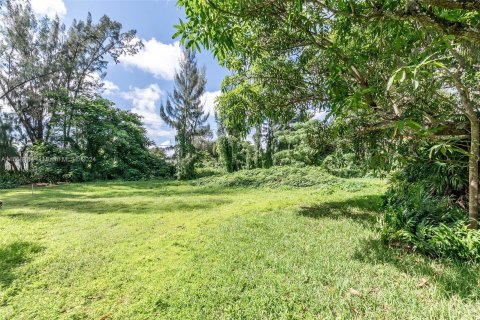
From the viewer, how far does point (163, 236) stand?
3625 mm

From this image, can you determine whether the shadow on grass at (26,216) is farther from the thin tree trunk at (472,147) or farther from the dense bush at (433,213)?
the thin tree trunk at (472,147)

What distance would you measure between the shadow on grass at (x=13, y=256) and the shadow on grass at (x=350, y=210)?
4.20m

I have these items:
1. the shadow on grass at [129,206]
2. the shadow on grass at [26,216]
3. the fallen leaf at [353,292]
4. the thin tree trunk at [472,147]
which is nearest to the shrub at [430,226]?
the thin tree trunk at [472,147]

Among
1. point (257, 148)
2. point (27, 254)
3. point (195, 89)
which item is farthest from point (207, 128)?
point (27, 254)

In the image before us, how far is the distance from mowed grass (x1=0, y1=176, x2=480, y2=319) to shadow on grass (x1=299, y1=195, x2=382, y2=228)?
0.26 ft

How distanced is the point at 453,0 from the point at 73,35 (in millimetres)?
20138

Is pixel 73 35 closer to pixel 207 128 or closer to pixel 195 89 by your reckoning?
pixel 195 89

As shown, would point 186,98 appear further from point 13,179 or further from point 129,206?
point 129,206

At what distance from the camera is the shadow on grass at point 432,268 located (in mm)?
1957

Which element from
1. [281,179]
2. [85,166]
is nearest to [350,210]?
[281,179]

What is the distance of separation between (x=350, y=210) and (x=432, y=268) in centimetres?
253

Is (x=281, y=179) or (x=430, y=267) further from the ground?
(x=281, y=179)

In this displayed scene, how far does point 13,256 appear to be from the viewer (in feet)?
9.73

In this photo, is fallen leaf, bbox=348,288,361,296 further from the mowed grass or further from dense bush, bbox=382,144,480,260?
dense bush, bbox=382,144,480,260
